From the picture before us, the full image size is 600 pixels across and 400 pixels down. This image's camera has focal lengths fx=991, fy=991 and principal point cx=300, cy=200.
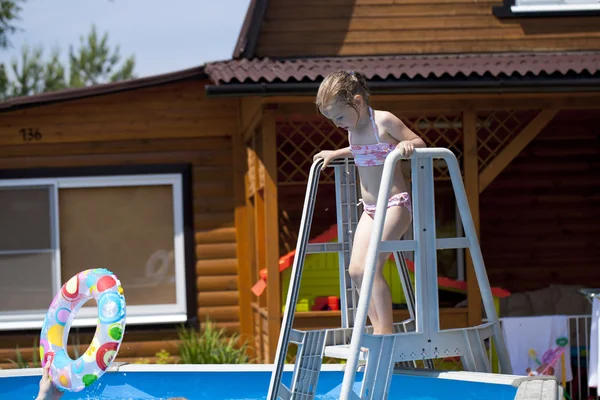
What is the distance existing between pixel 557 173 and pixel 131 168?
532 cm

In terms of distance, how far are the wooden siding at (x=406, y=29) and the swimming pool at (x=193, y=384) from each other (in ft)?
14.8

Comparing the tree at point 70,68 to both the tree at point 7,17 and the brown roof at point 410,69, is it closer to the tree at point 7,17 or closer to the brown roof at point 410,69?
the tree at point 7,17

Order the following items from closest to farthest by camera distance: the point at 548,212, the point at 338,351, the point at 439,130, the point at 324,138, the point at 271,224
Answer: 1. the point at 338,351
2. the point at 271,224
3. the point at 324,138
4. the point at 439,130
5. the point at 548,212

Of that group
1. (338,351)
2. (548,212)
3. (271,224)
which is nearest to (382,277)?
(338,351)

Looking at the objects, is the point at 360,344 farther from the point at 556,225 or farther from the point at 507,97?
the point at 556,225

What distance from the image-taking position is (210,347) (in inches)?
399

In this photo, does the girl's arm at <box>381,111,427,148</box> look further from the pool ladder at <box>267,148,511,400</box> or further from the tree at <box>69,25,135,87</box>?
the tree at <box>69,25,135,87</box>

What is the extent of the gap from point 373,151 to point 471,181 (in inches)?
152

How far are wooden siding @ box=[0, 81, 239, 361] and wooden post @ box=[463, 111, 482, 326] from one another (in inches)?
114

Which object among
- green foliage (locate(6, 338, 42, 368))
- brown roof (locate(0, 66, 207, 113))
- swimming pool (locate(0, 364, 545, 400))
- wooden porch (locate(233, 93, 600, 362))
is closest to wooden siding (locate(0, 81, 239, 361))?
green foliage (locate(6, 338, 42, 368))

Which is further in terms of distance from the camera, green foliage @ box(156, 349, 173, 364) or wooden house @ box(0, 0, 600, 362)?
wooden house @ box(0, 0, 600, 362)

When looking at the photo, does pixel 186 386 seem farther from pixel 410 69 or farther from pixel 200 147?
pixel 200 147

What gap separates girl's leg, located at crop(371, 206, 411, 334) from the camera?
5.26m

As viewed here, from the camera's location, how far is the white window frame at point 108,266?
1075 centimetres
